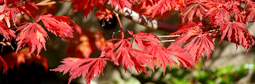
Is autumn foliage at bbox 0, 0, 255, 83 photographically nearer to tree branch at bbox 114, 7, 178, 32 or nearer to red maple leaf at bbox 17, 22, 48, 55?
red maple leaf at bbox 17, 22, 48, 55

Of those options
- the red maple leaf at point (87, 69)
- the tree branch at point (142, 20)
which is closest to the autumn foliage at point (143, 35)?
the red maple leaf at point (87, 69)

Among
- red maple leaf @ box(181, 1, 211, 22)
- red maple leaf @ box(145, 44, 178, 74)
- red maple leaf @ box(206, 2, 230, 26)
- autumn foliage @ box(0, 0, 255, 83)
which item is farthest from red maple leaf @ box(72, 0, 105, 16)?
red maple leaf @ box(206, 2, 230, 26)

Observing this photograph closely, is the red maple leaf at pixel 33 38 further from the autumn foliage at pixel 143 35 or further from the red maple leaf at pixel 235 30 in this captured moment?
the red maple leaf at pixel 235 30

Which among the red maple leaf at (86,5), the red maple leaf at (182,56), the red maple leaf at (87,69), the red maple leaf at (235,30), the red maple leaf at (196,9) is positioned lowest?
the red maple leaf at (87,69)

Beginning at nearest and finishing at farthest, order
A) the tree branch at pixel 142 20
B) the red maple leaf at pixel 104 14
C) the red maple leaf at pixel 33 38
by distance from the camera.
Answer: the red maple leaf at pixel 33 38, the tree branch at pixel 142 20, the red maple leaf at pixel 104 14

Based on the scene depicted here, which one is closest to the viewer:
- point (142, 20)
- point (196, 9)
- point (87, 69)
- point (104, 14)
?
point (87, 69)

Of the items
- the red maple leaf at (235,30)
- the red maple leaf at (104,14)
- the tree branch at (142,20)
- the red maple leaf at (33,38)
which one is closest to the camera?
the red maple leaf at (33,38)

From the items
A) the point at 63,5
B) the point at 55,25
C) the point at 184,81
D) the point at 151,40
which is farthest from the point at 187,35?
the point at 63,5

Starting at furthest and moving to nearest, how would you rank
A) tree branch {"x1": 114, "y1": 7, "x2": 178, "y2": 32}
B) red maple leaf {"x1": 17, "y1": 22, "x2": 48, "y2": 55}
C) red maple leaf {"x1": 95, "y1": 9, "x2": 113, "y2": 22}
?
1. red maple leaf {"x1": 95, "y1": 9, "x2": 113, "y2": 22}
2. tree branch {"x1": 114, "y1": 7, "x2": 178, "y2": 32}
3. red maple leaf {"x1": 17, "y1": 22, "x2": 48, "y2": 55}

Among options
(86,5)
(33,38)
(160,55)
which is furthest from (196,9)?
(33,38)

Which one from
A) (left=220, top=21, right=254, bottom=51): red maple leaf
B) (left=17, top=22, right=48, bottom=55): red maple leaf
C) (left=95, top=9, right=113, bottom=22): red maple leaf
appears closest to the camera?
(left=17, top=22, right=48, bottom=55): red maple leaf

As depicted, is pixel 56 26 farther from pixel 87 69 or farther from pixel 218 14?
pixel 218 14

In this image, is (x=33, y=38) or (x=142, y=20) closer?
(x=33, y=38)

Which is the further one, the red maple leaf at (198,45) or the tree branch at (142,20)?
the tree branch at (142,20)
